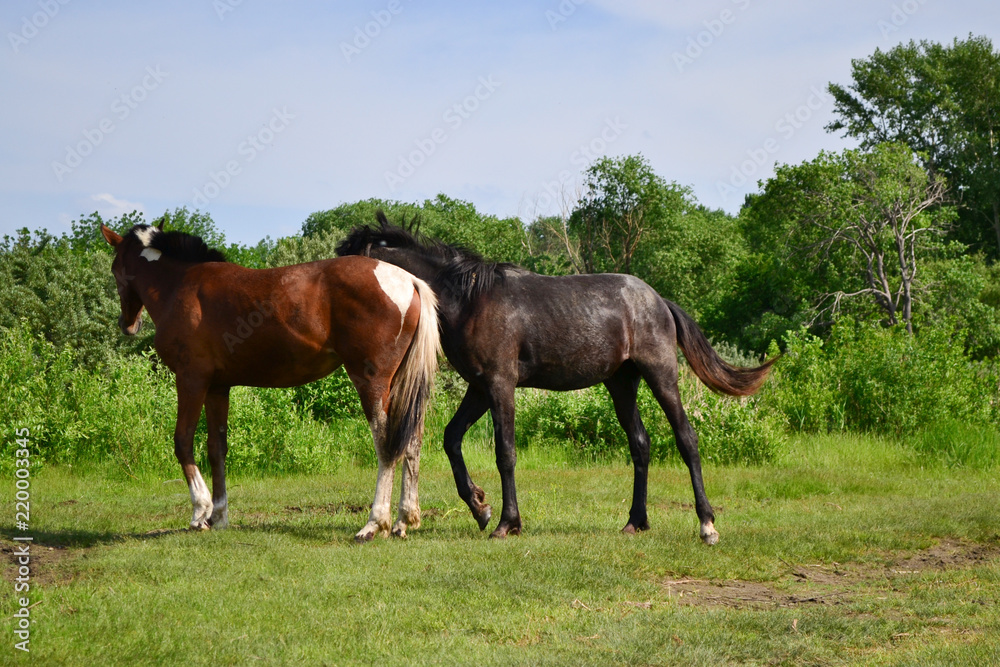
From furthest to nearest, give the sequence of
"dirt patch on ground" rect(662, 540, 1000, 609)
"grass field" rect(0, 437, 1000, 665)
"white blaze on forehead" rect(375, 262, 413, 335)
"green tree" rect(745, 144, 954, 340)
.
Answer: "green tree" rect(745, 144, 954, 340) < "white blaze on forehead" rect(375, 262, 413, 335) < "dirt patch on ground" rect(662, 540, 1000, 609) < "grass field" rect(0, 437, 1000, 665)

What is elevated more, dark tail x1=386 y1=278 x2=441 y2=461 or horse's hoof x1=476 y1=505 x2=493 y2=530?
dark tail x1=386 y1=278 x2=441 y2=461

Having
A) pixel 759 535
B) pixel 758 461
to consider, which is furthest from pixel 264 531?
pixel 758 461

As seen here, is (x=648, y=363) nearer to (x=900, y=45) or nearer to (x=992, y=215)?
(x=992, y=215)

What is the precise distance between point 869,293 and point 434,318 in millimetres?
29171

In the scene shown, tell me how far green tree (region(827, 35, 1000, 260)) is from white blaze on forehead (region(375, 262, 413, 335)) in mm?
42821

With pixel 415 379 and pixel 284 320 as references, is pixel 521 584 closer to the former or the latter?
pixel 415 379

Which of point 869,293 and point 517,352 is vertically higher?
point 869,293

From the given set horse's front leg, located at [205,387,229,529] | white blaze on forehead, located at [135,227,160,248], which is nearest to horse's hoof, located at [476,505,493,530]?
horse's front leg, located at [205,387,229,529]

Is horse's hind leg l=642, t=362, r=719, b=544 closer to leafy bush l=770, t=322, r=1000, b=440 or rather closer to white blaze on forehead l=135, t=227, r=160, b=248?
white blaze on forehead l=135, t=227, r=160, b=248

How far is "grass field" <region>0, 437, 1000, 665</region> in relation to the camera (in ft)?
13.8

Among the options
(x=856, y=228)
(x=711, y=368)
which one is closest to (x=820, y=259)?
(x=856, y=228)

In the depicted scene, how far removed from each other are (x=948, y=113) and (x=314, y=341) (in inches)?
1886

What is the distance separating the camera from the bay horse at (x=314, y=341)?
6.71m

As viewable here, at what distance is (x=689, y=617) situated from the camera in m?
4.77
